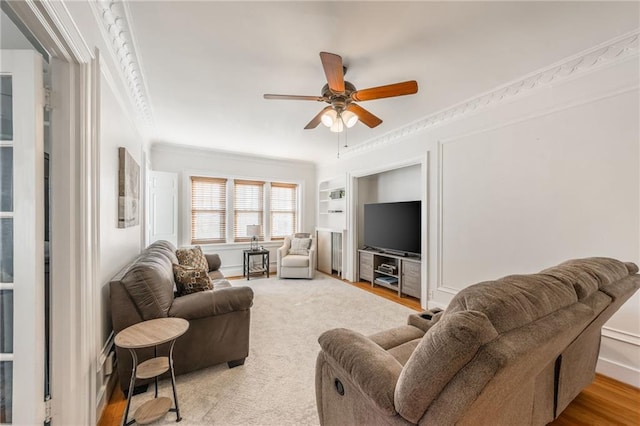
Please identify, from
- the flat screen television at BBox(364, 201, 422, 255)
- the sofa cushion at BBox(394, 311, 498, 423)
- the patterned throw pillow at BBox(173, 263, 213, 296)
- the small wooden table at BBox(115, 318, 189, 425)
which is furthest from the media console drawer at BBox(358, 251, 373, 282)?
the sofa cushion at BBox(394, 311, 498, 423)

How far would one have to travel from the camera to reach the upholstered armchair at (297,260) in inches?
Answer: 204

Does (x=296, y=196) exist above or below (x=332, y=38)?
below

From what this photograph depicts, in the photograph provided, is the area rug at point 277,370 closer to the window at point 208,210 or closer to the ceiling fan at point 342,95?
the window at point 208,210

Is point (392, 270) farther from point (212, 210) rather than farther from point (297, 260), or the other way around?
point (212, 210)

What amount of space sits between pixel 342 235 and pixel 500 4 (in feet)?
13.9

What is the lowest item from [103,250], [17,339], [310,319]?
[310,319]

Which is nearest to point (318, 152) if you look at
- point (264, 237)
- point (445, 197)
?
point (264, 237)

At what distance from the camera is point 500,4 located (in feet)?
5.32

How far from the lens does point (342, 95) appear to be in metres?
2.21

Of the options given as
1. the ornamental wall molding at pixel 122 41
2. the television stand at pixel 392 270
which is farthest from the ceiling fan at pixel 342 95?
the television stand at pixel 392 270

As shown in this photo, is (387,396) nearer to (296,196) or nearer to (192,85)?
(192,85)

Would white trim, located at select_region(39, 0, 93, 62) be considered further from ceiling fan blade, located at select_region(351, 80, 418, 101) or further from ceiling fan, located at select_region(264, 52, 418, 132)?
ceiling fan blade, located at select_region(351, 80, 418, 101)

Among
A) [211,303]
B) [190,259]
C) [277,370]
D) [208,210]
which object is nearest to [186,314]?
[211,303]

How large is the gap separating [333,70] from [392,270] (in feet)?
11.6
